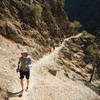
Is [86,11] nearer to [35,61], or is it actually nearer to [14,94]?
[35,61]

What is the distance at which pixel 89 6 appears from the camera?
6634 inches

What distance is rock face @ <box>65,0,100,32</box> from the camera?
485 feet

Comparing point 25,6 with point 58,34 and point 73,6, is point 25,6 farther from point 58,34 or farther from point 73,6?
point 73,6

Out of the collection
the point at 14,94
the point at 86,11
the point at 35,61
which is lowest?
the point at 14,94

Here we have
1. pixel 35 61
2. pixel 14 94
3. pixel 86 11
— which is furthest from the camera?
pixel 86 11

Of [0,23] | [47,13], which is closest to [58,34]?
[47,13]

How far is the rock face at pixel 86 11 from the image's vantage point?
148 meters

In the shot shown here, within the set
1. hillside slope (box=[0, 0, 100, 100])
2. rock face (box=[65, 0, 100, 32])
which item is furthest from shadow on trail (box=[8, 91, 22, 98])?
rock face (box=[65, 0, 100, 32])

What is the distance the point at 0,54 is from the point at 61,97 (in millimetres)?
10253

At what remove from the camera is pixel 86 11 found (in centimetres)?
16850

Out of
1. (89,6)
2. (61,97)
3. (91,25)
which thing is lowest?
(61,97)

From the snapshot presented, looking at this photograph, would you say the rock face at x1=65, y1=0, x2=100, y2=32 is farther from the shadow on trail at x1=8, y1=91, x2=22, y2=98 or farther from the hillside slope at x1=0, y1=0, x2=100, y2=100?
the shadow on trail at x1=8, y1=91, x2=22, y2=98

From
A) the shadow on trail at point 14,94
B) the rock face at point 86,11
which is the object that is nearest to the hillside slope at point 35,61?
the shadow on trail at point 14,94

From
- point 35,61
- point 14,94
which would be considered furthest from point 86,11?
point 14,94
